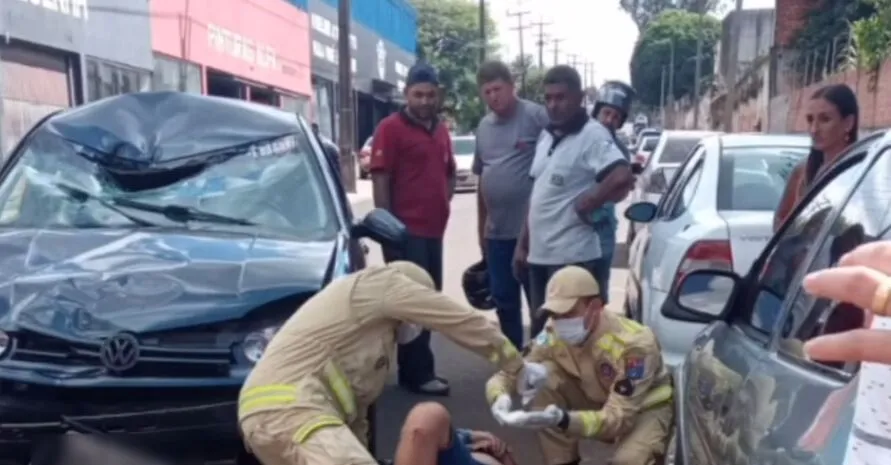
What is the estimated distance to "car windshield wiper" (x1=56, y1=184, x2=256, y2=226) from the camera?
17.1 ft

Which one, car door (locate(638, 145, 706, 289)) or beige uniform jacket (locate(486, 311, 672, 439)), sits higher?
car door (locate(638, 145, 706, 289))

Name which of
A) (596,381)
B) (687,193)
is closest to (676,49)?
(687,193)

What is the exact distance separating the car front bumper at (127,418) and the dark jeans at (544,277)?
211 cm

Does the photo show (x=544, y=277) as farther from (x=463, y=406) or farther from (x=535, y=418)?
(x=535, y=418)

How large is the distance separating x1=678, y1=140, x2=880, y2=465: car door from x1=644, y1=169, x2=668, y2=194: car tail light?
855 cm

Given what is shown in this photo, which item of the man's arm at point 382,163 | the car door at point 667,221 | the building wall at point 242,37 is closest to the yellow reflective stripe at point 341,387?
the car door at point 667,221

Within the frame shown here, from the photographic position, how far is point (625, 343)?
14.8ft

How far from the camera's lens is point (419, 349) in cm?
676

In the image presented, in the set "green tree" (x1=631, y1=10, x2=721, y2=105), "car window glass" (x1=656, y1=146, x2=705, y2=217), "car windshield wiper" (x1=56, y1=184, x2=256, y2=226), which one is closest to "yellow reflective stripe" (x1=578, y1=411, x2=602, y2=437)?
"car windshield wiper" (x1=56, y1=184, x2=256, y2=226)

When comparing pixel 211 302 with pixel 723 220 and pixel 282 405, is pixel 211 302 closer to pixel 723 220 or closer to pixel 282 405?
pixel 282 405

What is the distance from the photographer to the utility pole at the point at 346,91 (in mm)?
25716

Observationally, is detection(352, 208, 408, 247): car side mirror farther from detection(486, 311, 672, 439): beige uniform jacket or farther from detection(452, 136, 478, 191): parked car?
detection(452, 136, 478, 191): parked car

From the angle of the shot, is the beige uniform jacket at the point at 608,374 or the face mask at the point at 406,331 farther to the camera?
the beige uniform jacket at the point at 608,374

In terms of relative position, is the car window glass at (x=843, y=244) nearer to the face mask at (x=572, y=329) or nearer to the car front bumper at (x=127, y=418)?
the face mask at (x=572, y=329)
